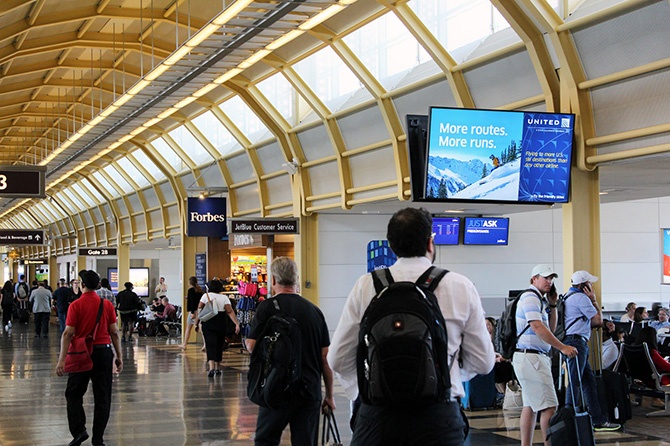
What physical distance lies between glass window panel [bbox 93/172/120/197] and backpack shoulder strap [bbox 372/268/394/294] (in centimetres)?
3224

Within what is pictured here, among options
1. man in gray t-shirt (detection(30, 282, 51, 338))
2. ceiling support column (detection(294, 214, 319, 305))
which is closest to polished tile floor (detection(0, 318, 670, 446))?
ceiling support column (detection(294, 214, 319, 305))

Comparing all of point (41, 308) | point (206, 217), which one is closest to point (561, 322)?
point (206, 217)

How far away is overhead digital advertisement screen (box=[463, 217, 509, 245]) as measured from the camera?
2095 cm

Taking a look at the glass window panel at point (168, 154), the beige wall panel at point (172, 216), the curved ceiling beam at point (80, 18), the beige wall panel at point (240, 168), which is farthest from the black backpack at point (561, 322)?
the beige wall panel at point (172, 216)

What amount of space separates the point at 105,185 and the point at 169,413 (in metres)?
25.2

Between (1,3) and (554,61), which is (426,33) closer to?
(554,61)

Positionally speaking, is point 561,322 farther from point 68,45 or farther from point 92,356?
point 68,45

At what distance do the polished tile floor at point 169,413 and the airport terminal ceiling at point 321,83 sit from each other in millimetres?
3382

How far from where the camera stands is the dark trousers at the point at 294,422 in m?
6.16

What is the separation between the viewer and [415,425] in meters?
3.66

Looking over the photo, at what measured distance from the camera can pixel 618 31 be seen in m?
10.8

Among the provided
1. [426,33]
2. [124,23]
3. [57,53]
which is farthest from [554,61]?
[57,53]

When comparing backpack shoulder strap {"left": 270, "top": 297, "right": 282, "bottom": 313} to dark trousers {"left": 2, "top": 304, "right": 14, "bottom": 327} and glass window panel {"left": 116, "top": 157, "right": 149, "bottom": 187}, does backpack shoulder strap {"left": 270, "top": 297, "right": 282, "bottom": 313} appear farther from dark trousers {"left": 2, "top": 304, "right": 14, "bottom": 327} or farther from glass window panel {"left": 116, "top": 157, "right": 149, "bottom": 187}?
dark trousers {"left": 2, "top": 304, "right": 14, "bottom": 327}

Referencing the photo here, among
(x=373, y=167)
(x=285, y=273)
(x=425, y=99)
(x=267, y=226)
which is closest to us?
(x=285, y=273)
